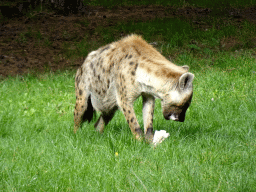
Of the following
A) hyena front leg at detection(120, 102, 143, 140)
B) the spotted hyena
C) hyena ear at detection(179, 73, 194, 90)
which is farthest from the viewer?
hyena front leg at detection(120, 102, 143, 140)

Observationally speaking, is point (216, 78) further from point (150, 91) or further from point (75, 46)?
point (75, 46)

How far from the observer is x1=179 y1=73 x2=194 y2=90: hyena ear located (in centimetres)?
391

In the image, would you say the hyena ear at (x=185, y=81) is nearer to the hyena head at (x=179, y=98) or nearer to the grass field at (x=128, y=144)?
the hyena head at (x=179, y=98)

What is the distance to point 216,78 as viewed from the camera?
704 centimetres

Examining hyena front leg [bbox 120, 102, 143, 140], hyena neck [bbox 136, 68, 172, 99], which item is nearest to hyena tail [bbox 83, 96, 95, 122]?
hyena front leg [bbox 120, 102, 143, 140]

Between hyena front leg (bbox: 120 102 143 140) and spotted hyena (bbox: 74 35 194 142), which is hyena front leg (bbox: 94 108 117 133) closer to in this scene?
spotted hyena (bbox: 74 35 194 142)

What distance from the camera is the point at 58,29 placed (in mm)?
10953

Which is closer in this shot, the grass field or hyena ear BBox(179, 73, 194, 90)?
the grass field

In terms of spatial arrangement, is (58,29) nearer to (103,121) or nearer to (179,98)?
(103,121)

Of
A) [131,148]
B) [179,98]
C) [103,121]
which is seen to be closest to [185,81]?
[179,98]

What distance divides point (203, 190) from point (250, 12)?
34.9 ft

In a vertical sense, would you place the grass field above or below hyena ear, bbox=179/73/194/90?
below

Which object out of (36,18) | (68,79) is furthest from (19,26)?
(68,79)

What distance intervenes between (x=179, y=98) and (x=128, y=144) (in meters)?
0.85
